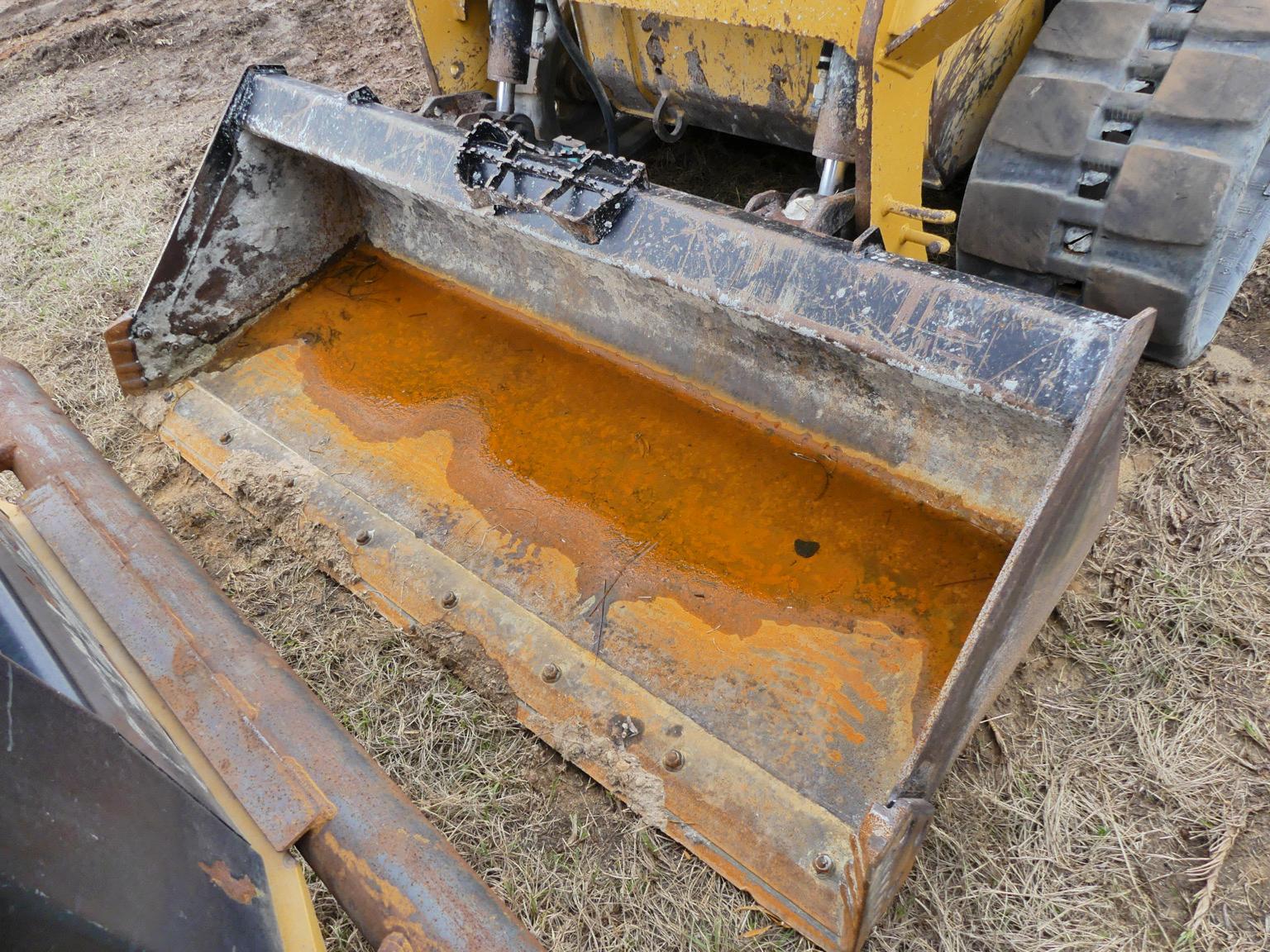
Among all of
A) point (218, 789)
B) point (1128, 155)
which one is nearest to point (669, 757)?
point (218, 789)

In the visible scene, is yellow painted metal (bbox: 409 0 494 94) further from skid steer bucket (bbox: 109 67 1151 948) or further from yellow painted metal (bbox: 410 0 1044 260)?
skid steer bucket (bbox: 109 67 1151 948)

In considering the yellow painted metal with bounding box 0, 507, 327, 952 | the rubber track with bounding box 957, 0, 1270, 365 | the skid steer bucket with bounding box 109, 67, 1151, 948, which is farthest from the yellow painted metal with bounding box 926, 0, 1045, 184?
the yellow painted metal with bounding box 0, 507, 327, 952

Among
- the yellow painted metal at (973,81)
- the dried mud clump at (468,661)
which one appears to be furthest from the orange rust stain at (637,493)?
the yellow painted metal at (973,81)

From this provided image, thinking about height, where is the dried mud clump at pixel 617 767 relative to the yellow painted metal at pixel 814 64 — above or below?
below

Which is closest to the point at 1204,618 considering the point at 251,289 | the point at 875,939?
the point at 875,939

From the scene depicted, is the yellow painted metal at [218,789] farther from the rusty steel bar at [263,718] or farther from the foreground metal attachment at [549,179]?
the foreground metal attachment at [549,179]

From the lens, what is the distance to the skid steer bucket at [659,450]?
155 cm

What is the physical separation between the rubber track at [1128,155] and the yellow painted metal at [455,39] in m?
1.78

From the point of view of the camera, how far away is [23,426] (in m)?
1.62

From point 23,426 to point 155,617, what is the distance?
0.64 metres

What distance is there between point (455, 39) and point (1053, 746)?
275cm

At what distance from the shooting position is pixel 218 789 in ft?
3.50

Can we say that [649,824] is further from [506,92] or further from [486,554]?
[506,92]

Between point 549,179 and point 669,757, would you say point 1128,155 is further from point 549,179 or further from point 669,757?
point 669,757
